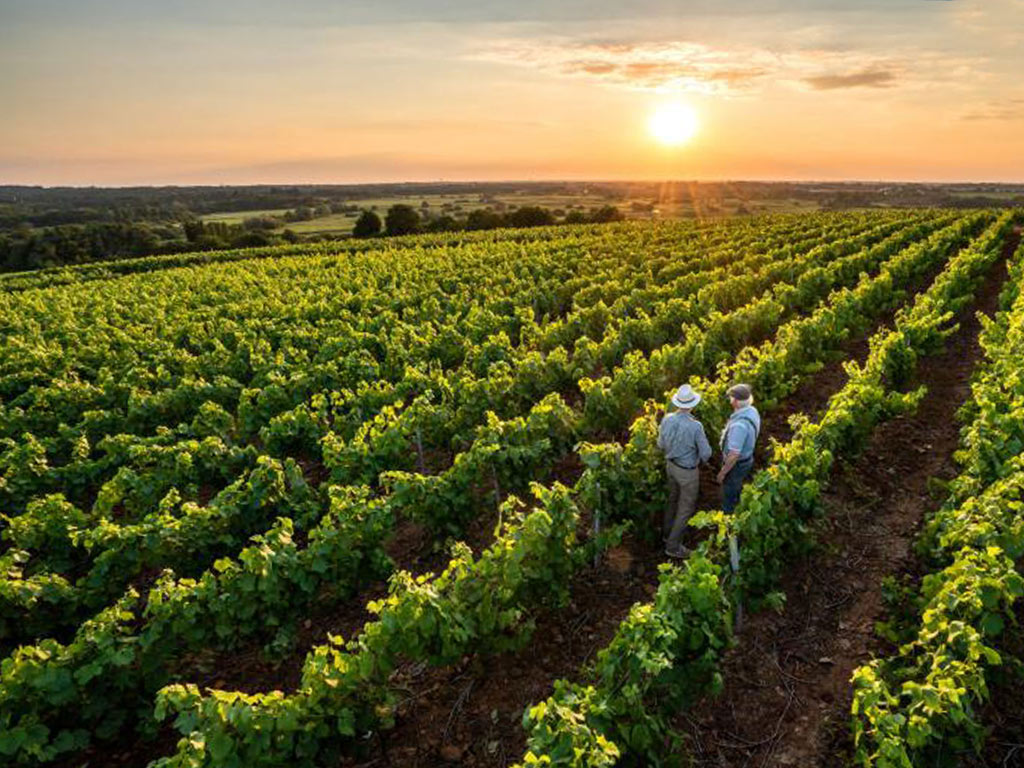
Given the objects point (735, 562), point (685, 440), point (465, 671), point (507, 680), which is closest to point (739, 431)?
point (685, 440)

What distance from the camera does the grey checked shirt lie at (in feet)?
23.5

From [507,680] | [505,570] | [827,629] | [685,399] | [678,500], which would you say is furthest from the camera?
[678,500]

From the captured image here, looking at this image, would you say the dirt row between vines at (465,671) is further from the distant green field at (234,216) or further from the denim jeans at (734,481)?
the distant green field at (234,216)

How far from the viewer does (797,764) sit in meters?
5.09

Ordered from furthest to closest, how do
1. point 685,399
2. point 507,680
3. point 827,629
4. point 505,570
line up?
1. point 685,399
2. point 827,629
3. point 507,680
4. point 505,570

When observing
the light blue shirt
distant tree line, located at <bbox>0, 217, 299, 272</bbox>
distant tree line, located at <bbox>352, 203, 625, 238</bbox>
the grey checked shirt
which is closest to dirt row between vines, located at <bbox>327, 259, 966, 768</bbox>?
the grey checked shirt

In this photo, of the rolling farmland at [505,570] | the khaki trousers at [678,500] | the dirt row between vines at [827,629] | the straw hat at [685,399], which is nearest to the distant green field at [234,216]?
the rolling farmland at [505,570]

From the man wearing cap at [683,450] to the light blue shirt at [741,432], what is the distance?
26cm

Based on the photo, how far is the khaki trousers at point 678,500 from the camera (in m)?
7.29

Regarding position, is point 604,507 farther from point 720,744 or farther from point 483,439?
point 720,744

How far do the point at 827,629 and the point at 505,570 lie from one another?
11.5 feet

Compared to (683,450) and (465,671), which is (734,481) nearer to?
(683,450)

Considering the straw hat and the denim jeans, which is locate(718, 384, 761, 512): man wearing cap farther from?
the straw hat

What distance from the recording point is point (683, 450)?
7223 millimetres
